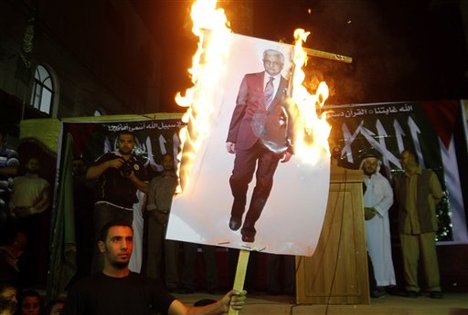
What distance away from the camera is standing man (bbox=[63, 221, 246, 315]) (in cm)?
236

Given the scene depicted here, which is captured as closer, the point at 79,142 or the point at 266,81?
the point at 266,81

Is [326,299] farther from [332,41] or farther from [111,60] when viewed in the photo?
[111,60]

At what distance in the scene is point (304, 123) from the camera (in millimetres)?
2770

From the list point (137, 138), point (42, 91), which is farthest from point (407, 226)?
point (42, 91)

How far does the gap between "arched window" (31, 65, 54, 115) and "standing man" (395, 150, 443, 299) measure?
9.97 m

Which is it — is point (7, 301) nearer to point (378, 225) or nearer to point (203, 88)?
point (203, 88)

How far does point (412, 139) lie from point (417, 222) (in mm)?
1645

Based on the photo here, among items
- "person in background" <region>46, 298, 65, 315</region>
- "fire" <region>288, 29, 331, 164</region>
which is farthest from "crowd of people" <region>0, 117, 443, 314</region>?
"fire" <region>288, 29, 331, 164</region>

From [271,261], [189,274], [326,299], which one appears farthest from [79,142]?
[326,299]

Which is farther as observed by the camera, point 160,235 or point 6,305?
point 160,235

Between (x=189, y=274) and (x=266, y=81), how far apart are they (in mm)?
3991

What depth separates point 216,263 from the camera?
6.60 m

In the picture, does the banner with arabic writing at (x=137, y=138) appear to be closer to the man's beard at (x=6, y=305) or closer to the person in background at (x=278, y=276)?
the person in background at (x=278, y=276)

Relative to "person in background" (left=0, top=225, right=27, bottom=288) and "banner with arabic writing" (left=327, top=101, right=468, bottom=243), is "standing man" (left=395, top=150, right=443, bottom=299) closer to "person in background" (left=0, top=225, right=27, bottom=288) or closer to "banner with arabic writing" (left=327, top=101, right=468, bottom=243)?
"banner with arabic writing" (left=327, top=101, right=468, bottom=243)
